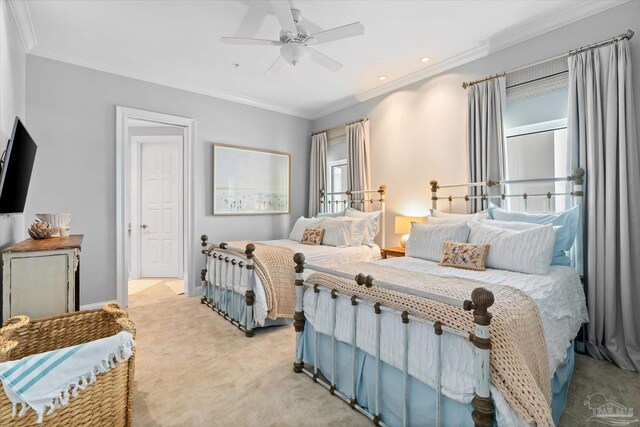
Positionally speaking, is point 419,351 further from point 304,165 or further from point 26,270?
point 304,165

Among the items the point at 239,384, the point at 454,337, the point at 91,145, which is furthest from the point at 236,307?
the point at 91,145

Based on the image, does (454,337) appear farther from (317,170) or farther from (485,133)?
(317,170)

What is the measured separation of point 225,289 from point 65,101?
272 centimetres

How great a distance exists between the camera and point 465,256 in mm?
2469

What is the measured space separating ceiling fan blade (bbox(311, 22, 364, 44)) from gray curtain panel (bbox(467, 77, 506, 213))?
5.38 feet

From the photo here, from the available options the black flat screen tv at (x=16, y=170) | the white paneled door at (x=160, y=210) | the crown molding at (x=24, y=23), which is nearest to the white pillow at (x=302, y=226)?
the white paneled door at (x=160, y=210)

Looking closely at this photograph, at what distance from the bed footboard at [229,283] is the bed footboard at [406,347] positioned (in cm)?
84

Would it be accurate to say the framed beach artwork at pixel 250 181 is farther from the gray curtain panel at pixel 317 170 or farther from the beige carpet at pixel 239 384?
the beige carpet at pixel 239 384

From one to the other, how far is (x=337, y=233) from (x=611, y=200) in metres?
2.53

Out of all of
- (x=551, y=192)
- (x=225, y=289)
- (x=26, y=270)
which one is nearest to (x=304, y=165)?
(x=225, y=289)

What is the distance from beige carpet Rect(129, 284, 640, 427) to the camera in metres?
1.80

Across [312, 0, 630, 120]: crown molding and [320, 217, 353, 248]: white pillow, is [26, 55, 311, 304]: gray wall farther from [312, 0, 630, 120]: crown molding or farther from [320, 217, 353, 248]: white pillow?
[312, 0, 630, 120]: crown molding

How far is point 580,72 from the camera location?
2.59m

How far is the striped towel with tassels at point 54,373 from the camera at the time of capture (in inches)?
44.1
